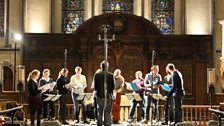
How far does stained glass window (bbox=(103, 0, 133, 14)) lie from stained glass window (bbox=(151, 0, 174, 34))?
3.21 feet

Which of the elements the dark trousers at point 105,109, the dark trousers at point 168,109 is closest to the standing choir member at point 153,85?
the dark trousers at point 168,109

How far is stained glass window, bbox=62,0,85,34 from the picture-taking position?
64.8ft

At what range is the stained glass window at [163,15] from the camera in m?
19.6

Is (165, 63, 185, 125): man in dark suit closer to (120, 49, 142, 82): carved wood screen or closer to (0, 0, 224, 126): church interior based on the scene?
(0, 0, 224, 126): church interior

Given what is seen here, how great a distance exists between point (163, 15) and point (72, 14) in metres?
3.87

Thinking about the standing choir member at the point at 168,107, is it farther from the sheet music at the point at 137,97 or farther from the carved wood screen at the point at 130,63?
the carved wood screen at the point at 130,63

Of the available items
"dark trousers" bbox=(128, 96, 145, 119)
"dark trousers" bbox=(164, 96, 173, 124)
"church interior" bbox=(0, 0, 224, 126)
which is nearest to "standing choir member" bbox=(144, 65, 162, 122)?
"dark trousers" bbox=(128, 96, 145, 119)

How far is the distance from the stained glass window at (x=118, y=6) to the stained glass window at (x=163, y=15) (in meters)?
0.98

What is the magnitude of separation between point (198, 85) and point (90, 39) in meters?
4.50

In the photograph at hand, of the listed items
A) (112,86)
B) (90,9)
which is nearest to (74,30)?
(90,9)

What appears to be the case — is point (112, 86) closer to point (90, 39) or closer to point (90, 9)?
point (90, 39)

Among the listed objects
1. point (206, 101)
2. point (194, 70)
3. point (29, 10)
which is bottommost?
point (206, 101)

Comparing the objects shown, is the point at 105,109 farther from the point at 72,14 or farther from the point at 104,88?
the point at 72,14

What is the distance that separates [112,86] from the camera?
36.5ft
